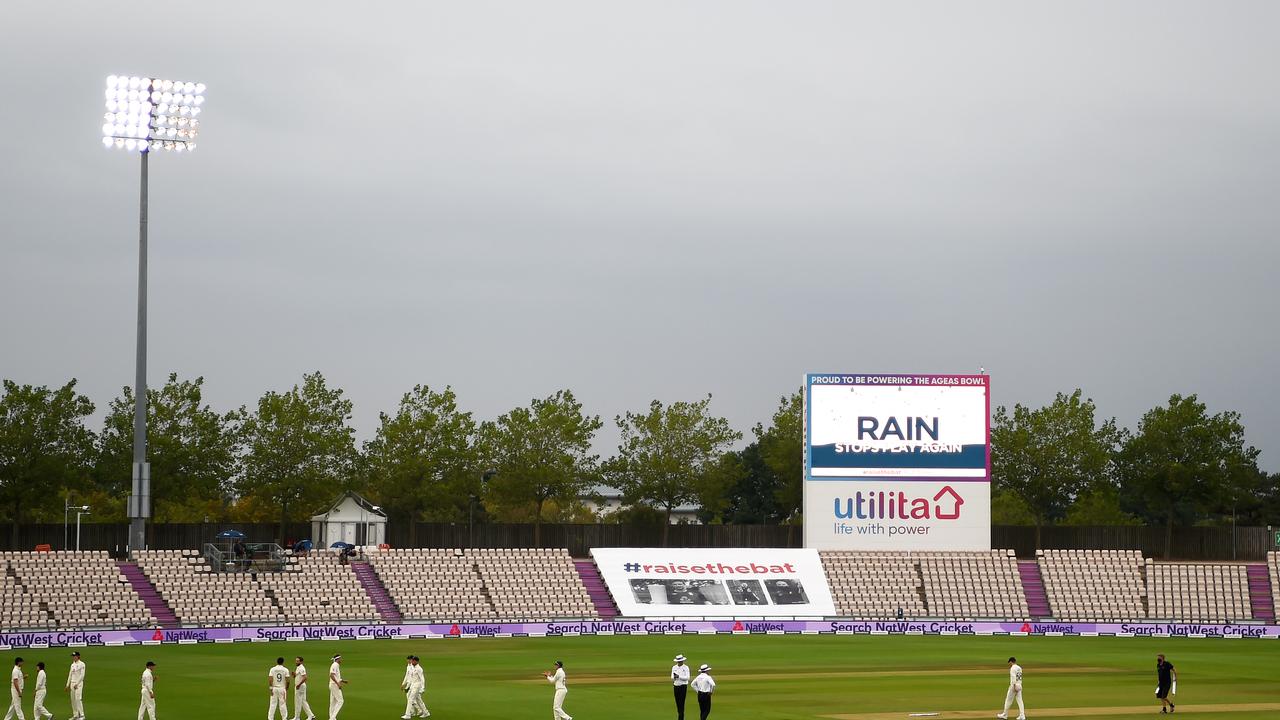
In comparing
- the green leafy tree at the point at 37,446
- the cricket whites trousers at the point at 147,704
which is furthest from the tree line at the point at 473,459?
the cricket whites trousers at the point at 147,704

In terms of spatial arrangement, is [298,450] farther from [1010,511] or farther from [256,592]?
[1010,511]

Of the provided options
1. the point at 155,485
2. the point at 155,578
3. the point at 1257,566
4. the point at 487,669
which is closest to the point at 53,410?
the point at 155,485

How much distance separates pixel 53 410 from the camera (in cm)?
7956

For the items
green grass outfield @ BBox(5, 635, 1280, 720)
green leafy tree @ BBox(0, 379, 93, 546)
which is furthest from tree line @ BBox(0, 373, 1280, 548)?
green grass outfield @ BBox(5, 635, 1280, 720)

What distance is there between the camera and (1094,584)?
237 ft

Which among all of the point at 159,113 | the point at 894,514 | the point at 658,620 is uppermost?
the point at 159,113

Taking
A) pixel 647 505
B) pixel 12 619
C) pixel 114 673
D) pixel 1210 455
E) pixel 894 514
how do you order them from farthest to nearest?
1. pixel 647 505
2. pixel 1210 455
3. pixel 894 514
4. pixel 12 619
5. pixel 114 673

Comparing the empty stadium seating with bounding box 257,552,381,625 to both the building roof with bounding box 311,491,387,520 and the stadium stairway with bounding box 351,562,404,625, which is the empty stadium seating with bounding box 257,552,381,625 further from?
the building roof with bounding box 311,491,387,520

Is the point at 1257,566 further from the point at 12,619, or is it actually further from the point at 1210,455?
the point at 12,619

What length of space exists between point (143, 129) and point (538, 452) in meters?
34.5

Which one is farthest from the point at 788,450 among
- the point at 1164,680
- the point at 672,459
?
the point at 1164,680

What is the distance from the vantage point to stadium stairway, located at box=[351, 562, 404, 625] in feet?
215

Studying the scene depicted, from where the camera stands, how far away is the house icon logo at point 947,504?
71.3 m

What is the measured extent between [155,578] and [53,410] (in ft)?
63.5
